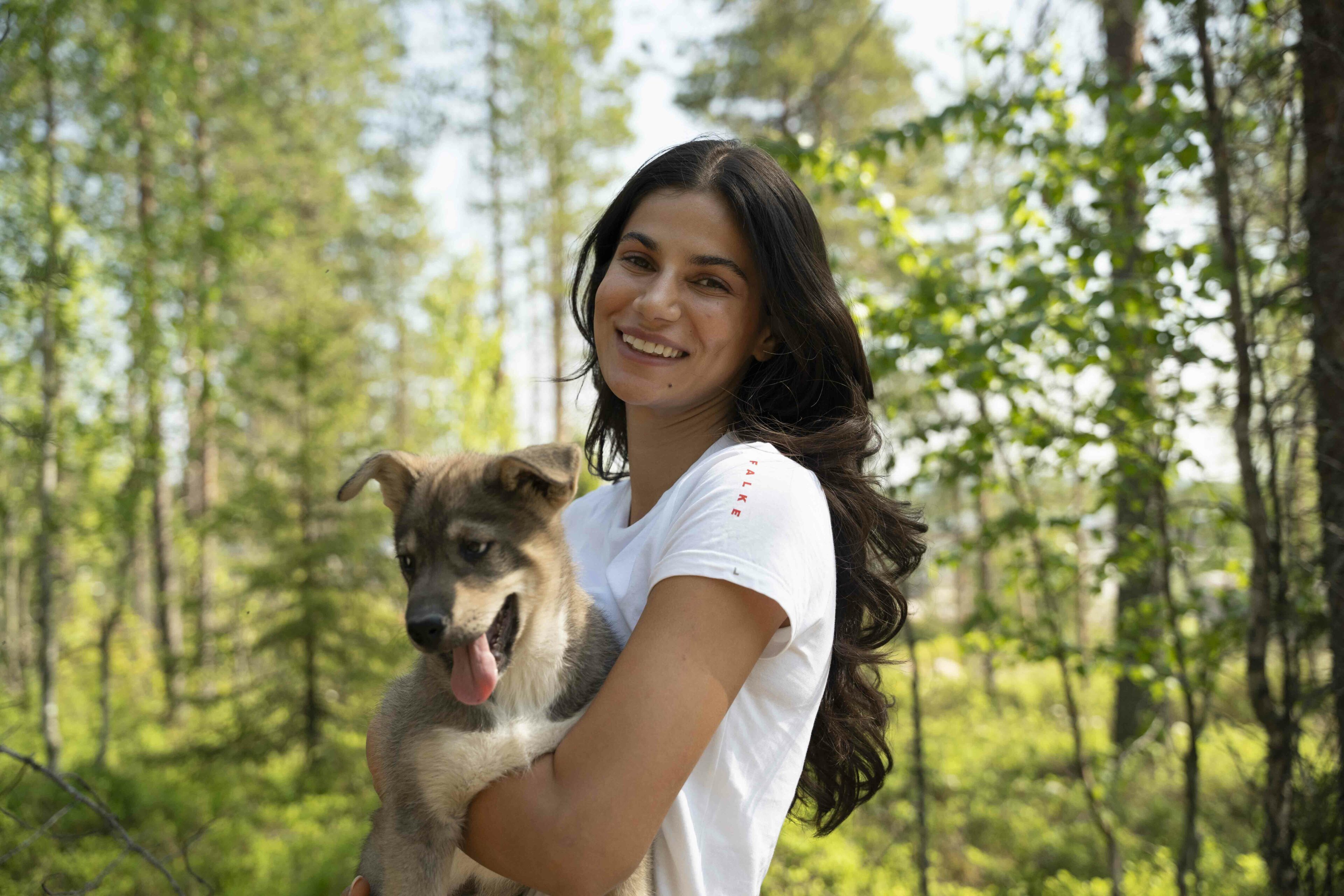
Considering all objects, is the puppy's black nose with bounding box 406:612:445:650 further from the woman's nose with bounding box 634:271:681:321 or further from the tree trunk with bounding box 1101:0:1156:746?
the tree trunk with bounding box 1101:0:1156:746

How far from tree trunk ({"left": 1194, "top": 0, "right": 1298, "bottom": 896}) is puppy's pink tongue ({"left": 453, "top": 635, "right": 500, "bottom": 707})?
13.6ft

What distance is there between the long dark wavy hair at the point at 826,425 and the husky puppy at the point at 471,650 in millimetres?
746

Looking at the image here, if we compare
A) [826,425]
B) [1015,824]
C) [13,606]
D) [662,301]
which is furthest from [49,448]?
[13,606]

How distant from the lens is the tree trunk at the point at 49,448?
35.6 feet

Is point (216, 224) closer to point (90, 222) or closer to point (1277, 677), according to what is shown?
point (90, 222)

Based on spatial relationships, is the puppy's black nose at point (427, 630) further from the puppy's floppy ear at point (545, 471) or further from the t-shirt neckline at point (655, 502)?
the t-shirt neckline at point (655, 502)

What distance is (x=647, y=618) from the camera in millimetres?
1962

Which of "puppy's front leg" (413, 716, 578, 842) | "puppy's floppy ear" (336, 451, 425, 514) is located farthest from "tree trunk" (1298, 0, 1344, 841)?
"puppy's floppy ear" (336, 451, 425, 514)

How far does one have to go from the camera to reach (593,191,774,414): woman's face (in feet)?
8.70

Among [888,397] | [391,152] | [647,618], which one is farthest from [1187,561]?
[391,152]

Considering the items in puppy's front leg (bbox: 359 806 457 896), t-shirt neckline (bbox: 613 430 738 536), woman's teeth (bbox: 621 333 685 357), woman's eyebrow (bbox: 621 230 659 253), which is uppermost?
woman's eyebrow (bbox: 621 230 659 253)

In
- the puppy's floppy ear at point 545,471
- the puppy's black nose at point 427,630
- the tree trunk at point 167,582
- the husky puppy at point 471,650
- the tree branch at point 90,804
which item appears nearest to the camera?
the puppy's black nose at point 427,630

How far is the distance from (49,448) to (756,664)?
46.8ft

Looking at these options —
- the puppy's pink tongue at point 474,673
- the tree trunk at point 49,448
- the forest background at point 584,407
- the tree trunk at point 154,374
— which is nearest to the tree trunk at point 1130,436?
the forest background at point 584,407
